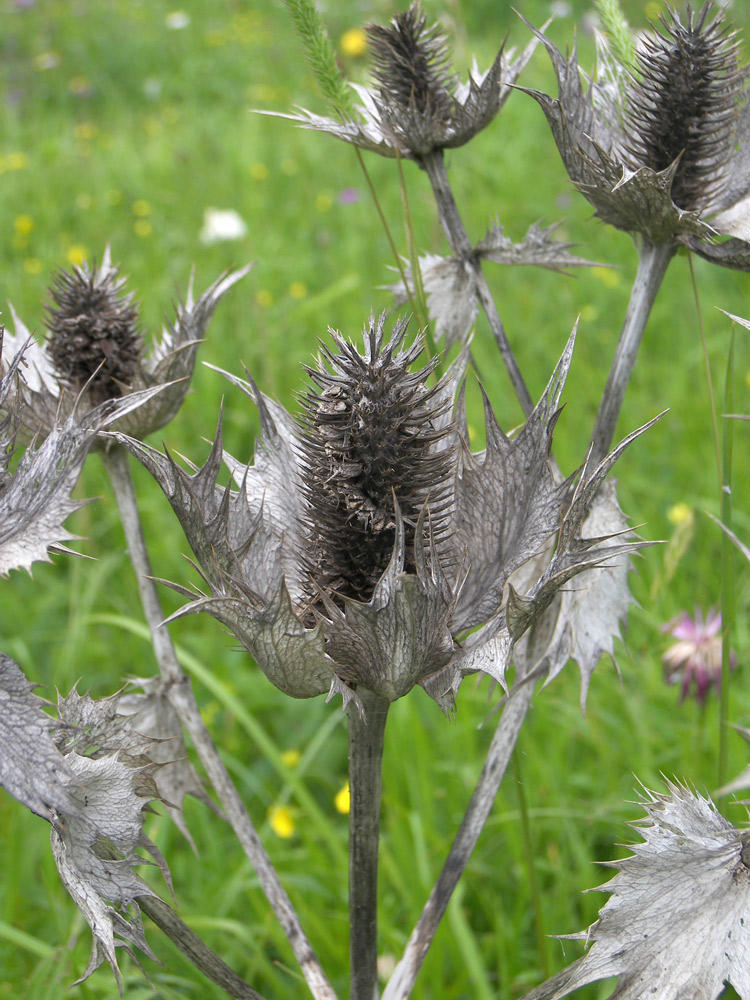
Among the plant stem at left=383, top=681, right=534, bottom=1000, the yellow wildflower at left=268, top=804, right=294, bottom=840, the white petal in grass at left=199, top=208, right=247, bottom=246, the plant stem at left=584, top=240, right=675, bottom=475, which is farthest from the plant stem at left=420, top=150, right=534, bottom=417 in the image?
the white petal in grass at left=199, top=208, right=247, bottom=246

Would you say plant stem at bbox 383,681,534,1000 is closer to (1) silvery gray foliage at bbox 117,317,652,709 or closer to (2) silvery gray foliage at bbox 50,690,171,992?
(1) silvery gray foliage at bbox 117,317,652,709

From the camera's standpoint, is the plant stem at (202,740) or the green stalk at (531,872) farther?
the green stalk at (531,872)

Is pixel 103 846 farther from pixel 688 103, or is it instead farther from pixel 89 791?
pixel 688 103

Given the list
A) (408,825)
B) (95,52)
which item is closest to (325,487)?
(408,825)

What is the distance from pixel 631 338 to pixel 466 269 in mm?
286

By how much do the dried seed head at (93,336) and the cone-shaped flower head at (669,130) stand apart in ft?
2.35

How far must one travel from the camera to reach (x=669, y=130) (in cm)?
126

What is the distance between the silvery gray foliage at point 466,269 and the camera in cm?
138

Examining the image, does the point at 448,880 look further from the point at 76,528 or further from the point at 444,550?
the point at 76,528

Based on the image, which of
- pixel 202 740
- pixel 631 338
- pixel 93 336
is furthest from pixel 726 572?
pixel 93 336

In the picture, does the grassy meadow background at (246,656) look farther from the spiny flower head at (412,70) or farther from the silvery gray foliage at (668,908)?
the silvery gray foliage at (668,908)

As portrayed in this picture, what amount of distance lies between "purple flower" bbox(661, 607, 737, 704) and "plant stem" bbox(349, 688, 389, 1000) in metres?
0.96

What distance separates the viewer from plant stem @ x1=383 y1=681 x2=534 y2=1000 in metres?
1.17

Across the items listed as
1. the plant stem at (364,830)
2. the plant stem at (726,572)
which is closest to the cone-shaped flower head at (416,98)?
the plant stem at (726,572)
